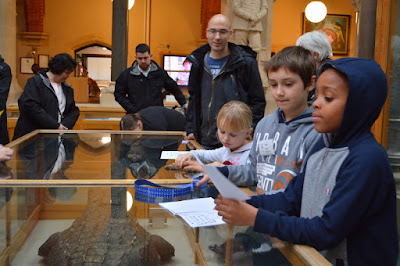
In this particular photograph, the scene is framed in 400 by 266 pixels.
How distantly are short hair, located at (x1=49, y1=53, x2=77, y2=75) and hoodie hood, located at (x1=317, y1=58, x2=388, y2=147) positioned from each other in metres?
3.53

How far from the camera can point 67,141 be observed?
3703 millimetres

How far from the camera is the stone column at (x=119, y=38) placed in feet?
37.2

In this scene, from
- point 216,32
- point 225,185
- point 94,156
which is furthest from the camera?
point 216,32

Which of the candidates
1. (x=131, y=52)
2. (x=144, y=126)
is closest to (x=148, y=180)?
(x=144, y=126)

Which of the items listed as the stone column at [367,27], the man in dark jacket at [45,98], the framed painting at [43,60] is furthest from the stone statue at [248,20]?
the framed painting at [43,60]

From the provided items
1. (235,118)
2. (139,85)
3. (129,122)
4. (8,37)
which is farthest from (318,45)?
(8,37)

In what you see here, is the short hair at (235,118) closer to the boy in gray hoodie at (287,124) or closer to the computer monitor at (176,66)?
the boy in gray hoodie at (287,124)

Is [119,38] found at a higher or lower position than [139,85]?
higher

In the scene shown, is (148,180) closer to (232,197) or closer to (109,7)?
(232,197)

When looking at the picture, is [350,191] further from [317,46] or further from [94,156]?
[94,156]

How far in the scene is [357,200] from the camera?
1.26 m

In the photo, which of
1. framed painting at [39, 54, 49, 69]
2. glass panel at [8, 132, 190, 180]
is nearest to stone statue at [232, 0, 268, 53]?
glass panel at [8, 132, 190, 180]

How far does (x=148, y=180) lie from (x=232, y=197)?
0.89 metres

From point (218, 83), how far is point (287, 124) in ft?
5.59
